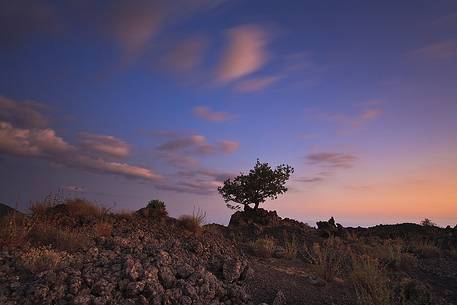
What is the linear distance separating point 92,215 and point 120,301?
802 cm

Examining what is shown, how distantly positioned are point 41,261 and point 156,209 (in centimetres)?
991

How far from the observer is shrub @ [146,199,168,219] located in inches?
738

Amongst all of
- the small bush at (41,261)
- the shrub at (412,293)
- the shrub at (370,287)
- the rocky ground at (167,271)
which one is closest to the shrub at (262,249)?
the rocky ground at (167,271)

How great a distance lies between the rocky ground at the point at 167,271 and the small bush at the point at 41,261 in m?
0.02

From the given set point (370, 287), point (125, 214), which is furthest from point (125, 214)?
point (370, 287)

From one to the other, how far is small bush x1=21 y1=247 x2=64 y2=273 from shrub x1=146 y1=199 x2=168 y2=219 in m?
8.92

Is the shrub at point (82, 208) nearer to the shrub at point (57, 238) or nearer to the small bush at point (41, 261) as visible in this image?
the shrub at point (57, 238)

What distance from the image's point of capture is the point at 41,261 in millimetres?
9219

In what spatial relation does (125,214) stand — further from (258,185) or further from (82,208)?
(258,185)

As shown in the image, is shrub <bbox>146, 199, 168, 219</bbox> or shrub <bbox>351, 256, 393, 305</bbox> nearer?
shrub <bbox>351, 256, 393, 305</bbox>

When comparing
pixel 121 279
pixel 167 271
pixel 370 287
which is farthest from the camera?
pixel 370 287

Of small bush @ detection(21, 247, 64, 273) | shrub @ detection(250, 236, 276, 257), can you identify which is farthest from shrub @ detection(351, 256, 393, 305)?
small bush @ detection(21, 247, 64, 273)

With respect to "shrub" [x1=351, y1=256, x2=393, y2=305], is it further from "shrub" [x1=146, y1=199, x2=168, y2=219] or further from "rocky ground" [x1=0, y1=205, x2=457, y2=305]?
"shrub" [x1=146, y1=199, x2=168, y2=219]

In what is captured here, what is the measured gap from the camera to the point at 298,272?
41.8ft
